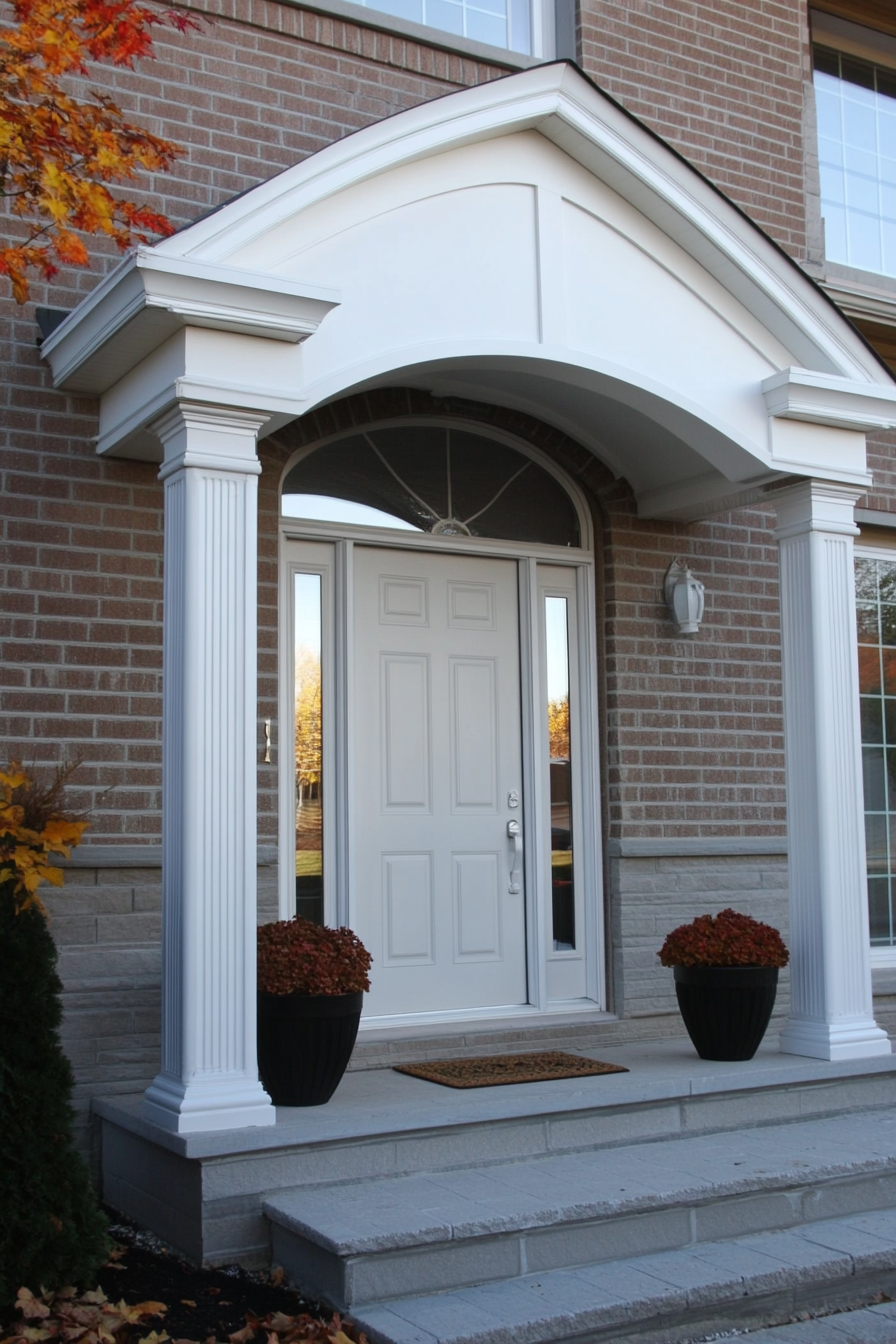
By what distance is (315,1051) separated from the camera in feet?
16.5

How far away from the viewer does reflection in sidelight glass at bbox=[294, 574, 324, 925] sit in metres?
6.36

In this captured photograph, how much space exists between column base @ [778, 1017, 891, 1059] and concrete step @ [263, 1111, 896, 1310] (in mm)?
670

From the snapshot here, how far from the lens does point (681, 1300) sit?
4055 millimetres

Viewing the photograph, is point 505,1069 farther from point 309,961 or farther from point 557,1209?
point 557,1209

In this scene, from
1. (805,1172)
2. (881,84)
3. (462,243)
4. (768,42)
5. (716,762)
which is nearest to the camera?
(805,1172)

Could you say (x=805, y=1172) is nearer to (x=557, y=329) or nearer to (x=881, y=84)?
(x=557, y=329)

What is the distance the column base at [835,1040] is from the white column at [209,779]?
104 inches

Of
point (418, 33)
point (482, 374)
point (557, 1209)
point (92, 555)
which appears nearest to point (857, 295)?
point (482, 374)

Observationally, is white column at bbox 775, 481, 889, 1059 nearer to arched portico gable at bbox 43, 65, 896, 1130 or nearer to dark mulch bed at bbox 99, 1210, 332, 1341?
arched portico gable at bbox 43, 65, 896, 1130

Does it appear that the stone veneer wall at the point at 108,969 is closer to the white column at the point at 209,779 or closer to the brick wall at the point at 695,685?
the white column at the point at 209,779

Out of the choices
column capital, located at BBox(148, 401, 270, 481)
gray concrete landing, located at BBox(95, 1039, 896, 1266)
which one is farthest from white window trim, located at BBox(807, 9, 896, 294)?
gray concrete landing, located at BBox(95, 1039, 896, 1266)

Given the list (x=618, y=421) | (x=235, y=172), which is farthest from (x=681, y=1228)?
(x=235, y=172)

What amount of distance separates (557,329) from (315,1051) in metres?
3.09

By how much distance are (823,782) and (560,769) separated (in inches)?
57.1
